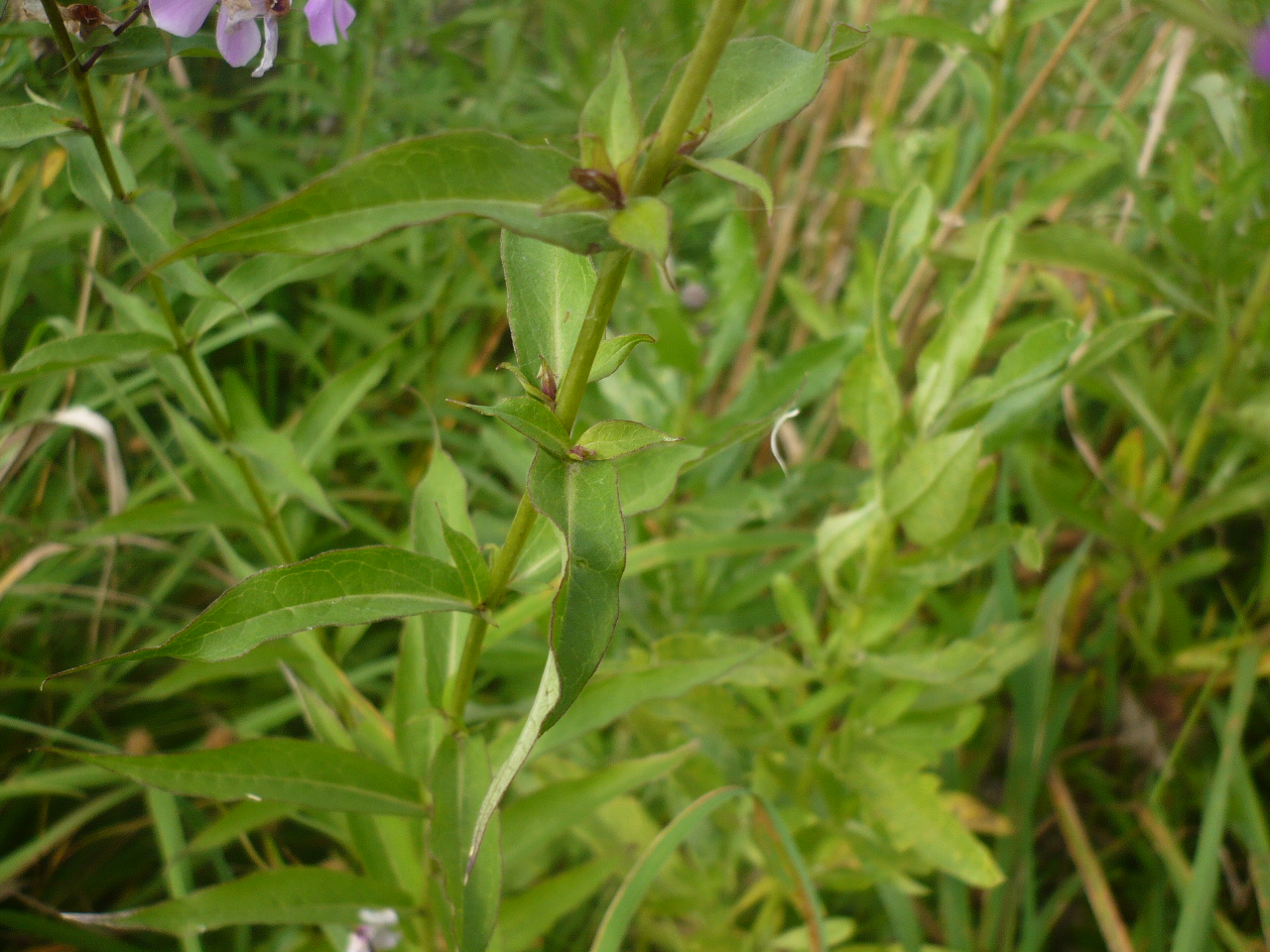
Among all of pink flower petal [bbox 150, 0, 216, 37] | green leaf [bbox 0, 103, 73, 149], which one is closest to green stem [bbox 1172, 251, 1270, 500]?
pink flower petal [bbox 150, 0, 216, 37]

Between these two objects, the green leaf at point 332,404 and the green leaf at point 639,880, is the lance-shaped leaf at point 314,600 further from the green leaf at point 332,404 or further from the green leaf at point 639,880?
the green leaf at point 332,404

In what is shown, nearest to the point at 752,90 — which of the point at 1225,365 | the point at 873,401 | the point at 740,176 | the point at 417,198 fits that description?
the point at 740,176

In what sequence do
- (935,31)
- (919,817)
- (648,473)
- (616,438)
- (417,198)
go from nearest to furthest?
(417,198) → (616,438) → (648,473) → (919,817) → (935,31)

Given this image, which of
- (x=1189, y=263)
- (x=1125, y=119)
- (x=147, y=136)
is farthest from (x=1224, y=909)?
(x=147, y=136)

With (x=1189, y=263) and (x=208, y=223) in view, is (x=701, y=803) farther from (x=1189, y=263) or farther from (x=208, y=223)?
(x=208, y=223)

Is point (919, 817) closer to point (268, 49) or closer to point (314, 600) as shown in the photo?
point (314, 600)

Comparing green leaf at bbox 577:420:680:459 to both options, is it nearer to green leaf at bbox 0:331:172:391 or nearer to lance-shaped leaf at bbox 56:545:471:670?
lance-shaped leaf at bbox 56:545:471:670

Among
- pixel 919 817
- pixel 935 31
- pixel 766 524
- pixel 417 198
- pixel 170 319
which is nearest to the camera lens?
pixel 417 198
